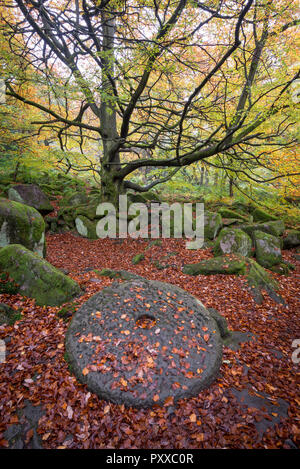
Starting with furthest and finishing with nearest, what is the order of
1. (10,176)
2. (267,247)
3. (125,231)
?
(10,176)
(125,231)
(267,247)

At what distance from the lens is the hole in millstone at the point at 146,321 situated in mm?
3293

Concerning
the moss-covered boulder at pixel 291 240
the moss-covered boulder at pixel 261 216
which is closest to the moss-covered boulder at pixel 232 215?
the moss-covered boulder at pixel 261 216

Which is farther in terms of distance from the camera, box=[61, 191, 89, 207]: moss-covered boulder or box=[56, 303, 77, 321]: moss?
box=[61, 191, 89, 207]: moss-covered boulder

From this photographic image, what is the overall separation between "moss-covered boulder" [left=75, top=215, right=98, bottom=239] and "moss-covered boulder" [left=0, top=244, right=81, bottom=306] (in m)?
4.77

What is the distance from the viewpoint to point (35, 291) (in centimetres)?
403

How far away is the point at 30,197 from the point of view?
911cm

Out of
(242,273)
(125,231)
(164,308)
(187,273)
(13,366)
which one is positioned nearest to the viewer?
(13,366)

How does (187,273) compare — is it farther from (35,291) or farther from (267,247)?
(35,291)

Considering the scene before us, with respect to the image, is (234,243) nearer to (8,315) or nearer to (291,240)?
(291,240)

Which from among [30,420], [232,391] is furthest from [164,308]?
[30,420]

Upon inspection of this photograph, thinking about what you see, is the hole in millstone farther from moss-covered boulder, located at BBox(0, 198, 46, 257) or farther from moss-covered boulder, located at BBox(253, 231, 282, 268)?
moss-covered boulder, located at BBox(253, 231, 282, 268)

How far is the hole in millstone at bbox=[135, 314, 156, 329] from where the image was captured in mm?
3293

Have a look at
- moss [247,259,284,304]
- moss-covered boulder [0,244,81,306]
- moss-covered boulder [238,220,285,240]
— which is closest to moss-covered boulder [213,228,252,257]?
moss-covered boulder [238,220,285,240]

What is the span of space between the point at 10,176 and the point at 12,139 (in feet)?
10.7
